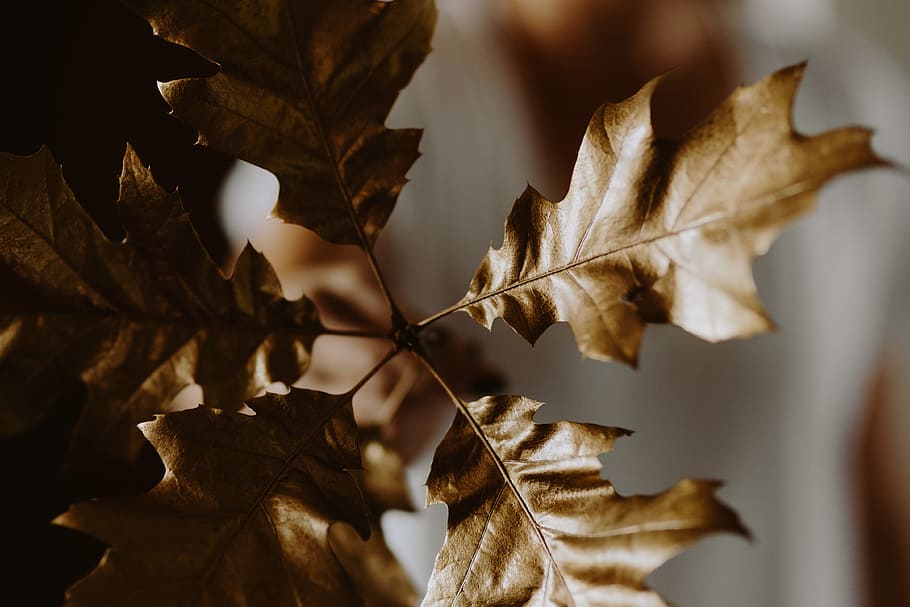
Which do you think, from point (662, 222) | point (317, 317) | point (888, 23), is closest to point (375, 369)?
point (317, 317)

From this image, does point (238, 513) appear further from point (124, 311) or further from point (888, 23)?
point (888, 23)

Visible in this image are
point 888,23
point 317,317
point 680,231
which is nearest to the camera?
point 680,231

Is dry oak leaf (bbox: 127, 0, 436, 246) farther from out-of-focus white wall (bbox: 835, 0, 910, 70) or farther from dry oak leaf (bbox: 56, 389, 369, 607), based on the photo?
out-of-focus white wall (bbox: 835, 0, 910, 70)

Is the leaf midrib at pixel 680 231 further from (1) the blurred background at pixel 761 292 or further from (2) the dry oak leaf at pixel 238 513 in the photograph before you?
(1) the blurred background at pixel 761 292

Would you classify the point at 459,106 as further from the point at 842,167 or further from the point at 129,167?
the point at 842,167

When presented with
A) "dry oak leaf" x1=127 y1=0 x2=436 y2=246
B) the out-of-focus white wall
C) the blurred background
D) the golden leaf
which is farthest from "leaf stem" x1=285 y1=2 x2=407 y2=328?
the out-of-focus white wall

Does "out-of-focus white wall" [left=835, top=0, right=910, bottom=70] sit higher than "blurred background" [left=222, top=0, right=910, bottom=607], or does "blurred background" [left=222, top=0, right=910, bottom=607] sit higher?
"out-of-focus white wall" [left=835, top=0, right=910, bottom=70]
